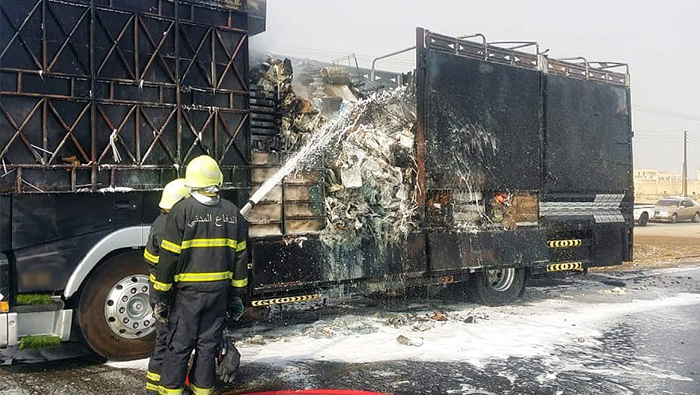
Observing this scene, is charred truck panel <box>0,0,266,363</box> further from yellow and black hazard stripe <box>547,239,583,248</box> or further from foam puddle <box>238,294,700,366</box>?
yellow and black hazard stripe <box>547,239,583,248</box>

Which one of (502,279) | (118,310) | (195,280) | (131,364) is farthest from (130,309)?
(502,279)

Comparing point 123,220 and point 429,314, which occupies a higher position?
point 123,220

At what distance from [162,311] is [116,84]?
9.36ft

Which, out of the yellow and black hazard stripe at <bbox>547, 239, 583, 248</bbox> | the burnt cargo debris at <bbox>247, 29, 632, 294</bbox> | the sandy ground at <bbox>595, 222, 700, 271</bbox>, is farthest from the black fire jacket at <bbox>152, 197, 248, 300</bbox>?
the sandy ground at <bbox>595, 222, 700, 271</bbox>

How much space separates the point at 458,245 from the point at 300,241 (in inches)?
98.8

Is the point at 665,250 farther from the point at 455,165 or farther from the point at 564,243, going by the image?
the point at 455,165

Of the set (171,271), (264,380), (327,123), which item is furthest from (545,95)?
(171,271)

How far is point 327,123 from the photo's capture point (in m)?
8.03

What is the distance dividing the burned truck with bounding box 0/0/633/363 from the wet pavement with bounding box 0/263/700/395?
463mm

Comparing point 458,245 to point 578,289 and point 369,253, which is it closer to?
point 369,253

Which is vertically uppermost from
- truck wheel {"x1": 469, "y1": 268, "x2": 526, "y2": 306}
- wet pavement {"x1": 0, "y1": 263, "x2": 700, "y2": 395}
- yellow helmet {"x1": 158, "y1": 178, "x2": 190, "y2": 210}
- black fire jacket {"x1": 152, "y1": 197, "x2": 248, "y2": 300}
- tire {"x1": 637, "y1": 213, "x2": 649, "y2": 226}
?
yellow helmet {"x1": 158, "y1": 178, "x2": 190, "y2": 210}

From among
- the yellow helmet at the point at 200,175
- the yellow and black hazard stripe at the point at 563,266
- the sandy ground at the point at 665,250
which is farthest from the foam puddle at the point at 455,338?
the sandy ground at the point at 665,250

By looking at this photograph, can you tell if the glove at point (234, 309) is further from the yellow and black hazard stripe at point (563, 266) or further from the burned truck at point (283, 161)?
the yellow and black hazard stripe at point (563, 266)

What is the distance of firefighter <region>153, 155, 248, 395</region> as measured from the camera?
162 inches
